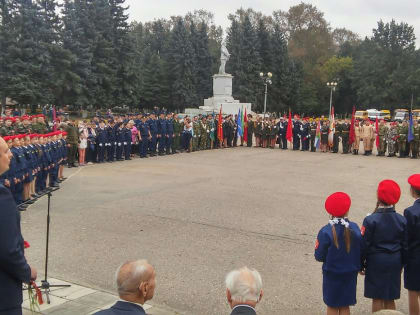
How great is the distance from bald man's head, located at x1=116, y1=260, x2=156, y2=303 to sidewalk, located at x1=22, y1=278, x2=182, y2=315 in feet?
8.92

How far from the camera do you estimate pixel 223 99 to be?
128 feet

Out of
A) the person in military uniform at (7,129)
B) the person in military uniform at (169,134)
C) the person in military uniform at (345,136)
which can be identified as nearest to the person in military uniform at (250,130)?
the person in military uniform at (345,136)

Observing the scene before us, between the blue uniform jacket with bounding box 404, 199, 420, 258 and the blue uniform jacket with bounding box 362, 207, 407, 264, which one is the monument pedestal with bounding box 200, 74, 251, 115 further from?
the blue uniform jacket with bounding box 362, 207, 407, 264

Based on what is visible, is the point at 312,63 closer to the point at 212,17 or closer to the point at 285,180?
the point at 212,17

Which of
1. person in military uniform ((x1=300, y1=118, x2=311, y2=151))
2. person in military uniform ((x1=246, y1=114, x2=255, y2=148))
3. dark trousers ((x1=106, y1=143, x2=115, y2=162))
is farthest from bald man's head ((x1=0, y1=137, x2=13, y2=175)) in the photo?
person in military uniform ((x1=246, y1=114, x2=255, y2=148))

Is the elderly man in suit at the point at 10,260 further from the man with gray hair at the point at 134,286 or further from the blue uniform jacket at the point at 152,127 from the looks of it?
the blue uniform jacket at the point at 152,127

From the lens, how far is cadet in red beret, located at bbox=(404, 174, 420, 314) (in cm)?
491

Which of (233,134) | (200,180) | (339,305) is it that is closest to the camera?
(339,305)

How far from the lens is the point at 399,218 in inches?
185

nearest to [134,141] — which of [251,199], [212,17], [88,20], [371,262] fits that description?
[251,199]

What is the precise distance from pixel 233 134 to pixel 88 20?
81.8 feet

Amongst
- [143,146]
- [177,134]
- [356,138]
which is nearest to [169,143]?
[177,134]

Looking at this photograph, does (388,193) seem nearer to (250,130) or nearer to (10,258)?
(10,258)

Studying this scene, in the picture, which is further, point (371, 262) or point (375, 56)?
point (375, 56)
